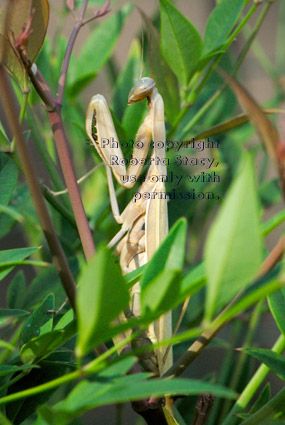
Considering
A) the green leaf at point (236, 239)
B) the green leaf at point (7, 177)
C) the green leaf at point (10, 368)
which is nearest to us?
the green leaf at point (236, 239)

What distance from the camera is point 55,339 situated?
11.3 inches

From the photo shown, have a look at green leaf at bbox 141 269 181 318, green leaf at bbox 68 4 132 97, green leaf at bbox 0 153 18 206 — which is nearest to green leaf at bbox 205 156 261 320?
green leaf at bbox 141 269 181 318

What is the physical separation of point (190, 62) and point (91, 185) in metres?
0.24

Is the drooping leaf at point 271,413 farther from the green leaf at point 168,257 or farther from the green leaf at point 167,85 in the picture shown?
the green leaf at point 167,85

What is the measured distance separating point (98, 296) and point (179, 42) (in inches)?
11.8

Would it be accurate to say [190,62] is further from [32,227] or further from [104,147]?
[32,227]

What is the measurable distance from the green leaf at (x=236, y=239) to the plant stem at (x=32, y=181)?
9 centimetres

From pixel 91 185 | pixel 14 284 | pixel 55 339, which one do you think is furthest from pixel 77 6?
pixel 55 339

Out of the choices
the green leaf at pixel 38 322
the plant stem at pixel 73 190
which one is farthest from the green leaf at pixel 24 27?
the green leaf at pixel 38 322

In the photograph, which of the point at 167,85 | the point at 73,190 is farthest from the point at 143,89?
the point at 73,190

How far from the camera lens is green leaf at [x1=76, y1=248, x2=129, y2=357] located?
18 centimetres

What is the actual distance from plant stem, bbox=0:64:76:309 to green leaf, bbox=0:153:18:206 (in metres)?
0.15

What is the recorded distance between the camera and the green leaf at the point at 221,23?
1.41 feet

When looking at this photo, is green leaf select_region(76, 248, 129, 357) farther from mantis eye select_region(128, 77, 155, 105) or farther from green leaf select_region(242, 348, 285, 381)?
mantis eye select_region(128, 77, 155, 105)
